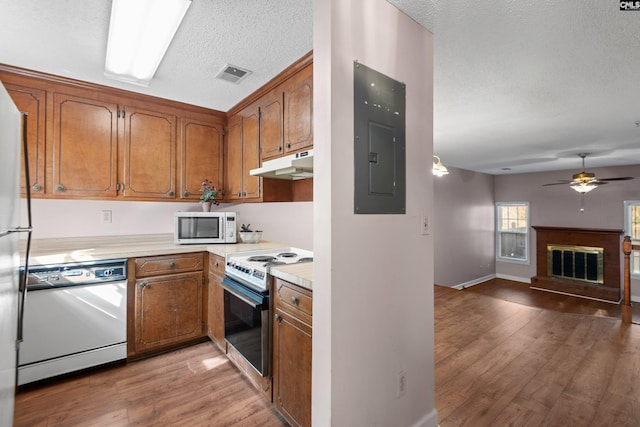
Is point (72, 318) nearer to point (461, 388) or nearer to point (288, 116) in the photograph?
point (288, 116)

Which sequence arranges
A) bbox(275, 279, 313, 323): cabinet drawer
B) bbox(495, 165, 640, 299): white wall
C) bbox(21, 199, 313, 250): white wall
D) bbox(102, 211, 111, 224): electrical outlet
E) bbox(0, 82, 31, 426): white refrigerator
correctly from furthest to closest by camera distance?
bbox(495, 165, 640, 299): white wall, bbox(102, 211, 111, 224): electrical outlet, bbox(21, 199, 313, 250): white wall, bbox(275, 279, 313, 323): cabinet drawer, bbox(0, 82, 31, 426): white refrigerator

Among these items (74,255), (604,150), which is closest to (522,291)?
(604,150)

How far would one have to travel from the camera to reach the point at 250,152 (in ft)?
9.34

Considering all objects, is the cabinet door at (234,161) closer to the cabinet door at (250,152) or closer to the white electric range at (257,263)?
the cabinet door at (250,152)

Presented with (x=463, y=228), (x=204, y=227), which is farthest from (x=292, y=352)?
(x=463, y=228)

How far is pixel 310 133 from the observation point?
2.09m

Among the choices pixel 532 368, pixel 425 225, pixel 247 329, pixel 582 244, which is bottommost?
pixel 532 368

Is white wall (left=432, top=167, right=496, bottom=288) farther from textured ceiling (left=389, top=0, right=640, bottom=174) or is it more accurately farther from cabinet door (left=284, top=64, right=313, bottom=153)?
cabinet door (left=284, top=64, right=313, bottom=153)

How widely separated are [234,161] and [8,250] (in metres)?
2.07

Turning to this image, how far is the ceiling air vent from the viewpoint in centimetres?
225

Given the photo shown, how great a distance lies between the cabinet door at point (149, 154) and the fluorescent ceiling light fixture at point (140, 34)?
1.72 feet

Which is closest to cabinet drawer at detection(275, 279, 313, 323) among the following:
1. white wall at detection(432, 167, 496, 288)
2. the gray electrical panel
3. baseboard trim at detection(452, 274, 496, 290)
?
the gray electrical panel

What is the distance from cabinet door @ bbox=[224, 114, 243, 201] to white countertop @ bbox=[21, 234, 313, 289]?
24.8 inches

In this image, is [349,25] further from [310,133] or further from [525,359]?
[525,359]
